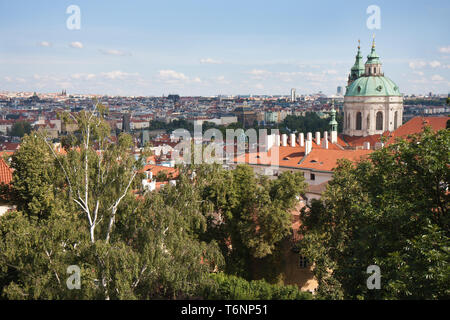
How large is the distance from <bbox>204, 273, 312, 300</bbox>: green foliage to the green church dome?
53361 mm

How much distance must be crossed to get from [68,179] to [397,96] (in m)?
58.5

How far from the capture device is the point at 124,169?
16.6 m

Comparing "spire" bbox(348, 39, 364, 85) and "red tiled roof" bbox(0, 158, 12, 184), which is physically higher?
"spire" bbox(348, 39, 364, 85)

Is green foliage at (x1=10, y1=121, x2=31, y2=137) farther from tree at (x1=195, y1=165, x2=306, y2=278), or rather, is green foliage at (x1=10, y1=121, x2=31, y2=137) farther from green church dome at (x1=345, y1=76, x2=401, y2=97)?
tree at (x1=195, y1=165, x2=306, y2=278)

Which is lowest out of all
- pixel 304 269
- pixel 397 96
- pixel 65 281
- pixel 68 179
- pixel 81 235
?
pixel 304 269

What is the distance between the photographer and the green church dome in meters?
64.8

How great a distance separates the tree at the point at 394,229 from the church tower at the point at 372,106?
4863 cm

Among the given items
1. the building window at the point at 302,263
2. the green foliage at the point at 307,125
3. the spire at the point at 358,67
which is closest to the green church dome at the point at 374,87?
the spire at the point at 358,67

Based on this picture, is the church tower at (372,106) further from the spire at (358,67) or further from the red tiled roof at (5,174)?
the red tiled roof at (5,174)

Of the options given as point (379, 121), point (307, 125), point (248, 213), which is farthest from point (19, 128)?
point (248, 213)

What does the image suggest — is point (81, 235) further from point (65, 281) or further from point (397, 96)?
point (397, 96)

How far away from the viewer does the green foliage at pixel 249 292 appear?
15.5 meters

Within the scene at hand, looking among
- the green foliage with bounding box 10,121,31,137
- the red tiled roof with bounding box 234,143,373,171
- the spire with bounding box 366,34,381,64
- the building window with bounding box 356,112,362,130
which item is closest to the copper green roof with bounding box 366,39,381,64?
the spire with bounding box 366,34,381,64
